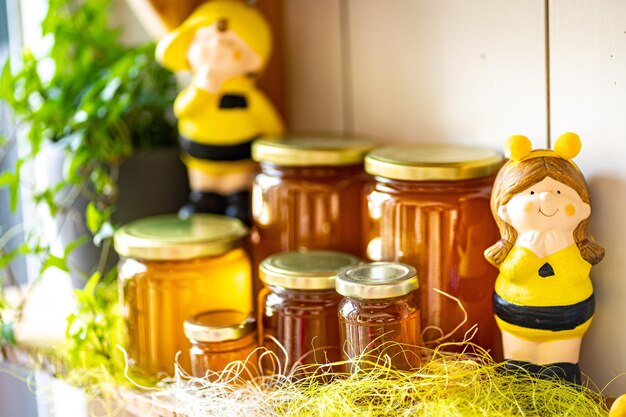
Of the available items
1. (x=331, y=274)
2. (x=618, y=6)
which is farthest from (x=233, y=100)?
(x=618, y=6)

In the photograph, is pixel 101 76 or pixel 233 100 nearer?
pixel 233 100

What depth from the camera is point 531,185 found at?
755mm

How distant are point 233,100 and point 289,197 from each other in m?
0.14

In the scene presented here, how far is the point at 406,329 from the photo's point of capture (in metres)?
0.77

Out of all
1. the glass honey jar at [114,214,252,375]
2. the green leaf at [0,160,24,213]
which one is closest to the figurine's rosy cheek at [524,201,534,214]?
the glass honey jar at [114,214,252,375]

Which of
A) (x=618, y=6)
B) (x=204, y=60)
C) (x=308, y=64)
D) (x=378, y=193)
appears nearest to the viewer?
(x=618, y=6)

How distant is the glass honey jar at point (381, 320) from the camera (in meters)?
0.75

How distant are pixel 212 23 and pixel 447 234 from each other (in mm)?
359

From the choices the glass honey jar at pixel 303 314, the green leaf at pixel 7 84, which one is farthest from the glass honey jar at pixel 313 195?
the green leaf at pixel 7 84

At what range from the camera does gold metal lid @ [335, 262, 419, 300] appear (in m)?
0.75

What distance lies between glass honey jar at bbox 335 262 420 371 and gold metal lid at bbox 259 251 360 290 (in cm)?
4

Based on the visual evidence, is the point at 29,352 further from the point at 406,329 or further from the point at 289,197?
the point at 406,329

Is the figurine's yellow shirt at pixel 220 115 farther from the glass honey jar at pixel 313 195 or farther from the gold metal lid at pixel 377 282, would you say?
the gold metal lid at pixel 377 282

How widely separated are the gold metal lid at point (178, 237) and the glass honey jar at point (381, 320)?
19cm
